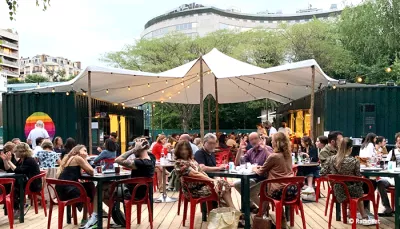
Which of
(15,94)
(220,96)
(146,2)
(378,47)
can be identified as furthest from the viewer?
(146,2)

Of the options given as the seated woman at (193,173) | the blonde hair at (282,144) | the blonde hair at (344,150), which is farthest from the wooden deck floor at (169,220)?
the blonde hair at (282,144)

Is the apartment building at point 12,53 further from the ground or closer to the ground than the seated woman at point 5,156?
further from the ground

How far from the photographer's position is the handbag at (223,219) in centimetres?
505

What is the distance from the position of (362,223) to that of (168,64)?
24.1m

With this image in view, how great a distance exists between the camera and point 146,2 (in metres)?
110

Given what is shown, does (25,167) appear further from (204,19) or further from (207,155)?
(204,19)

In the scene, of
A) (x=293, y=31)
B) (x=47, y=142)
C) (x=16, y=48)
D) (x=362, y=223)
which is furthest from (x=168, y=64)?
(x=16, y=48)

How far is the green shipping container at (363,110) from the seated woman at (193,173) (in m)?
6.93

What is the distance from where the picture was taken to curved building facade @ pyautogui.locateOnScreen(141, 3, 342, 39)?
238 feet

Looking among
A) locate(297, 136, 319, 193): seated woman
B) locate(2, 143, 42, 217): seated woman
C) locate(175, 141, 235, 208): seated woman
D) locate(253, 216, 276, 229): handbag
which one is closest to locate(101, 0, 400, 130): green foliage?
locate(297, 136, 319, 193): seated woman

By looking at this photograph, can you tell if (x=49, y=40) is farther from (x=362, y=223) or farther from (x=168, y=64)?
(x=362, y=223)

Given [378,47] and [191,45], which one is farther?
[191,45]

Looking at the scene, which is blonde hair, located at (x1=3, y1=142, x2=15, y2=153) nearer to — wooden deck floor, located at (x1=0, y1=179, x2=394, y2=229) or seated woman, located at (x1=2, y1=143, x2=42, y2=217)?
seated woman, located at (x1=2, y1=143, x2=42, y2=217)

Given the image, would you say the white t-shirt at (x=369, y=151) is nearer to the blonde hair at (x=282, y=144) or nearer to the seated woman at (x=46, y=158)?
the blonde hair at (x=282, y=144)
